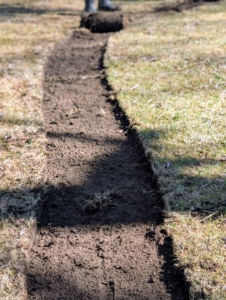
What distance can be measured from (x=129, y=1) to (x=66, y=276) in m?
9.34

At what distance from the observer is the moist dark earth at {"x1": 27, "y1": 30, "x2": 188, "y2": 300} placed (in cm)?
310

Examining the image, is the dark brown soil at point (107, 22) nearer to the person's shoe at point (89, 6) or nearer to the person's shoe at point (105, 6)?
the person's shoe at point (89, 6)

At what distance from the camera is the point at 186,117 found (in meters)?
5.02

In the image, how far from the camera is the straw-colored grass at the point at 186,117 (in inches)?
128

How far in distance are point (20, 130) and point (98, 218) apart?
5.56ft

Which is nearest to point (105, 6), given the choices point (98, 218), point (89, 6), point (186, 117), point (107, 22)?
point (89, 6)

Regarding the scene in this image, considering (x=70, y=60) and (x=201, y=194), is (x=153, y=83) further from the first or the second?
(x=201, y=194)

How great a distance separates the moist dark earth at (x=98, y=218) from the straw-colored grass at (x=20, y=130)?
102 millimetres

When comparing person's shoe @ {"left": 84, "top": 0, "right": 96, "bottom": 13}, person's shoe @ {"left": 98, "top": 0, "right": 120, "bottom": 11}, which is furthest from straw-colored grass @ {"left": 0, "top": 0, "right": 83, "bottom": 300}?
person's shoe @ {"left": 98, "top": 0, "right": 120, "bottom": 11}

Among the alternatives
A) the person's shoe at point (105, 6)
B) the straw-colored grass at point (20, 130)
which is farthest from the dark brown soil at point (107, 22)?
the person's shoe at point (105, 6)

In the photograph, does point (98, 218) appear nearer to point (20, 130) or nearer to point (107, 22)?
point (20, 130)

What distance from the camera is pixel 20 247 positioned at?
3389 mm

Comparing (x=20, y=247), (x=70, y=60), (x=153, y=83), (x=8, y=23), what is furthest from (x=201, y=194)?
(x=8, y=23)

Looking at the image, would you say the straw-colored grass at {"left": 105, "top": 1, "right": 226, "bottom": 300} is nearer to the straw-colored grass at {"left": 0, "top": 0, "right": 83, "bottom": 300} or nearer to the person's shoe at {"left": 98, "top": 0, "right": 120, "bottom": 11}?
the straw-colored grass at {"left": 0, "top": 0, "right": 83, "bottom": 300}
